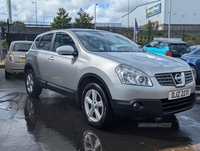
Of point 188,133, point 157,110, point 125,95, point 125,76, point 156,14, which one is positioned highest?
point 156,14

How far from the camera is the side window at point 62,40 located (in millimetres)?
4924

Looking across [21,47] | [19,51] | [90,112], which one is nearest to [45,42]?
[90,112]

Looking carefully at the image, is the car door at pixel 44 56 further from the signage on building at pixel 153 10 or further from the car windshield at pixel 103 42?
the signage on building at pixel 153 10

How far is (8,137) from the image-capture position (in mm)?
3797

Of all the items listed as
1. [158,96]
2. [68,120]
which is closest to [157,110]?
[158,96]

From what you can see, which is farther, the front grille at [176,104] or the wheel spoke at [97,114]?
the wheel spoke at [97,114]

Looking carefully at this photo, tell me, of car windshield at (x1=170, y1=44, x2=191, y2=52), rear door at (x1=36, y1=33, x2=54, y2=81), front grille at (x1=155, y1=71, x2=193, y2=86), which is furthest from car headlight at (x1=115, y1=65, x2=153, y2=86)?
car windshield at (x1=170, y1=44, x2=191, y2=52)

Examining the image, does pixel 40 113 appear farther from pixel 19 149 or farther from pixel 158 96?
pixel 158 96

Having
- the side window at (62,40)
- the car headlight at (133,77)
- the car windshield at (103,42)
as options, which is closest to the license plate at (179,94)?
the car headlight at (133,77)

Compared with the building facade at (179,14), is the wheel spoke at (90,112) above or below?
below

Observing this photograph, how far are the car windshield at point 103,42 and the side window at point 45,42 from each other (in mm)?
934

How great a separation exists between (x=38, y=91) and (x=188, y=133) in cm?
377

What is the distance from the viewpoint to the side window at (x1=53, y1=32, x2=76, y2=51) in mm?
4924

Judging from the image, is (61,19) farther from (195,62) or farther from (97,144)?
(97,144)
